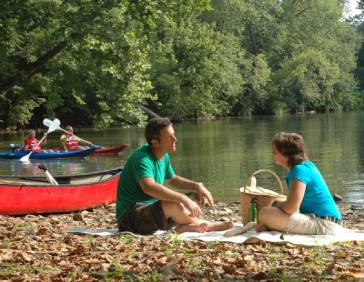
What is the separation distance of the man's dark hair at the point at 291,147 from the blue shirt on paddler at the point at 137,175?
120cm

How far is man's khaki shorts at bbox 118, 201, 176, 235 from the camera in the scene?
20.9 feet

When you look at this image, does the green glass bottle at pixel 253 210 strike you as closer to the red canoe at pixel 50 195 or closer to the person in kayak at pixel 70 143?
the red canoe at pixel 50 195

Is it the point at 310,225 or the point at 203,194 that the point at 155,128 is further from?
the point at 310,225

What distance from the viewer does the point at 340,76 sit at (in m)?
68.7

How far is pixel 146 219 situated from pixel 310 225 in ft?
5.21

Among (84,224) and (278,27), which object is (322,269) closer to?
(84,224)

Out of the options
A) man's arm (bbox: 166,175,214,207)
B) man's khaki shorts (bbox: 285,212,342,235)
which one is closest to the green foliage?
man's arm (bbox: 166,175,214,207)

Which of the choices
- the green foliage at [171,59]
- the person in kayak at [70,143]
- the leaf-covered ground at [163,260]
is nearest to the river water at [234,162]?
the person in kayak at [70,143]

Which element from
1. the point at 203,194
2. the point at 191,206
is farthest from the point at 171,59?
the point at 191,206

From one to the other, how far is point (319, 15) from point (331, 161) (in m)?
47.9

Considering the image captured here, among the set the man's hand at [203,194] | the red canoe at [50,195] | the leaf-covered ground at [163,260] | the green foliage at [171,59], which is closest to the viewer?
the leaf-covered ground at [163,260]

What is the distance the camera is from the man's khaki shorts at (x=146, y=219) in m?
6.37

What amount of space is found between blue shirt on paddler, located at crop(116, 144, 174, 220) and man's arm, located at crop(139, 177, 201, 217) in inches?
3.0

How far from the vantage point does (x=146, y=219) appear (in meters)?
6.36
